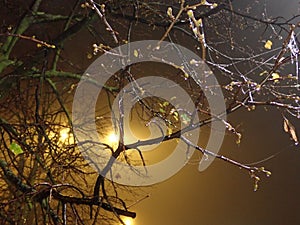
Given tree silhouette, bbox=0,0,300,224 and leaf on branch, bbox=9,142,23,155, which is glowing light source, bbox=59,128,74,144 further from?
leaf on branch, bbox=9,142,23,155

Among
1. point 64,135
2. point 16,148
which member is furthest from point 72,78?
point 16,148

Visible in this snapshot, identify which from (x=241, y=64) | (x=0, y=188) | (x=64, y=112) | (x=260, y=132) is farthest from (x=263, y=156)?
(x=0, y=188)

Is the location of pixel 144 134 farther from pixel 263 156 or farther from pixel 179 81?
pixel 263 156

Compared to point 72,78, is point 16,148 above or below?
below

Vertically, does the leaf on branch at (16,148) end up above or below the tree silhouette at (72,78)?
below

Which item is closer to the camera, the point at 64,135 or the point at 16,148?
the point at 16,148

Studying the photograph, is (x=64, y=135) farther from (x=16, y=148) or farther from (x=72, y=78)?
(x=16, y=148)

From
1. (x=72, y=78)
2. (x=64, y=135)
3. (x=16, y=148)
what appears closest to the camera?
(x=16, y=148)

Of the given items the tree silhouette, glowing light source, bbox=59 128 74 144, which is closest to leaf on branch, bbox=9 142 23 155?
the tree silhouette

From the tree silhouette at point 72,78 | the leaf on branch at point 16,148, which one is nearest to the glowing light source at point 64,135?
the tree silhouette at point 72,78

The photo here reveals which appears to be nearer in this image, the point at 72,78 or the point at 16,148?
→ the point at 16,148

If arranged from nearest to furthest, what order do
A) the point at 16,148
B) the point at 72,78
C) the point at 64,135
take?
the point at 16,148
the point at 72,78
the point at 64,135

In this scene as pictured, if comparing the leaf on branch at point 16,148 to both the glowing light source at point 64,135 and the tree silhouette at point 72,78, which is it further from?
the glowing light source at point 64,135

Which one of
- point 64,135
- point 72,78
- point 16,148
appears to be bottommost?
point 16,148
